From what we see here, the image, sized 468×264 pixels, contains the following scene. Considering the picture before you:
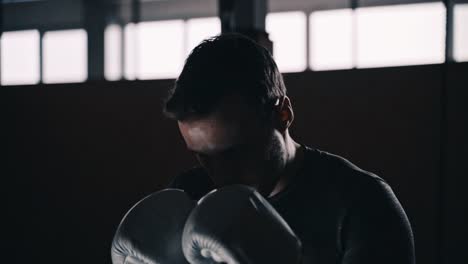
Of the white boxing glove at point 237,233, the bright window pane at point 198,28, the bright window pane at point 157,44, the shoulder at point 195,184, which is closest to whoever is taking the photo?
the white boxing glove at point 237,233

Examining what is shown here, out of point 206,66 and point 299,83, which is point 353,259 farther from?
point 299,83

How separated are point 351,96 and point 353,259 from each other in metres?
1.27

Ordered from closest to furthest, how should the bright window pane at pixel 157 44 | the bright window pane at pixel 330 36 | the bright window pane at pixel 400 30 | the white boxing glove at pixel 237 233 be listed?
the white boxing glove at pixel 237 233 → the bright window pane at pixel 400 30 → the bright window pane at pixel 330 36 → the bright window pane at pixel 157 44

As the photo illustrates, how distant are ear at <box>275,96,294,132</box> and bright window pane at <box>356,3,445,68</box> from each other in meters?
1.97

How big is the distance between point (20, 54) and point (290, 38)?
199 centimetres

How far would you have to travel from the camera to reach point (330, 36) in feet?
11.4

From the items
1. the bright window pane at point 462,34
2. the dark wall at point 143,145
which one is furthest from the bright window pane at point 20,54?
the bright window pane at point 462,34

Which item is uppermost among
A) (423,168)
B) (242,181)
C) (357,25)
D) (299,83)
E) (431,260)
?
(357,25)

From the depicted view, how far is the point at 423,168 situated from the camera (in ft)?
6.77

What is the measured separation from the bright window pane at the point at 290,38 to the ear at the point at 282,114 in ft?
7.47

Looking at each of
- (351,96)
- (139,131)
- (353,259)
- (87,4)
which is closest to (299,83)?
(351,96)

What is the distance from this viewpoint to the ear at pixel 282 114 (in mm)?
1102

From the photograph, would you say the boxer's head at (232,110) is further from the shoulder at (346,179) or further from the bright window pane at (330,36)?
the bright window pane at (330,36)

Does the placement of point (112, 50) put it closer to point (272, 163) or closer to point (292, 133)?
point (292, 133)
